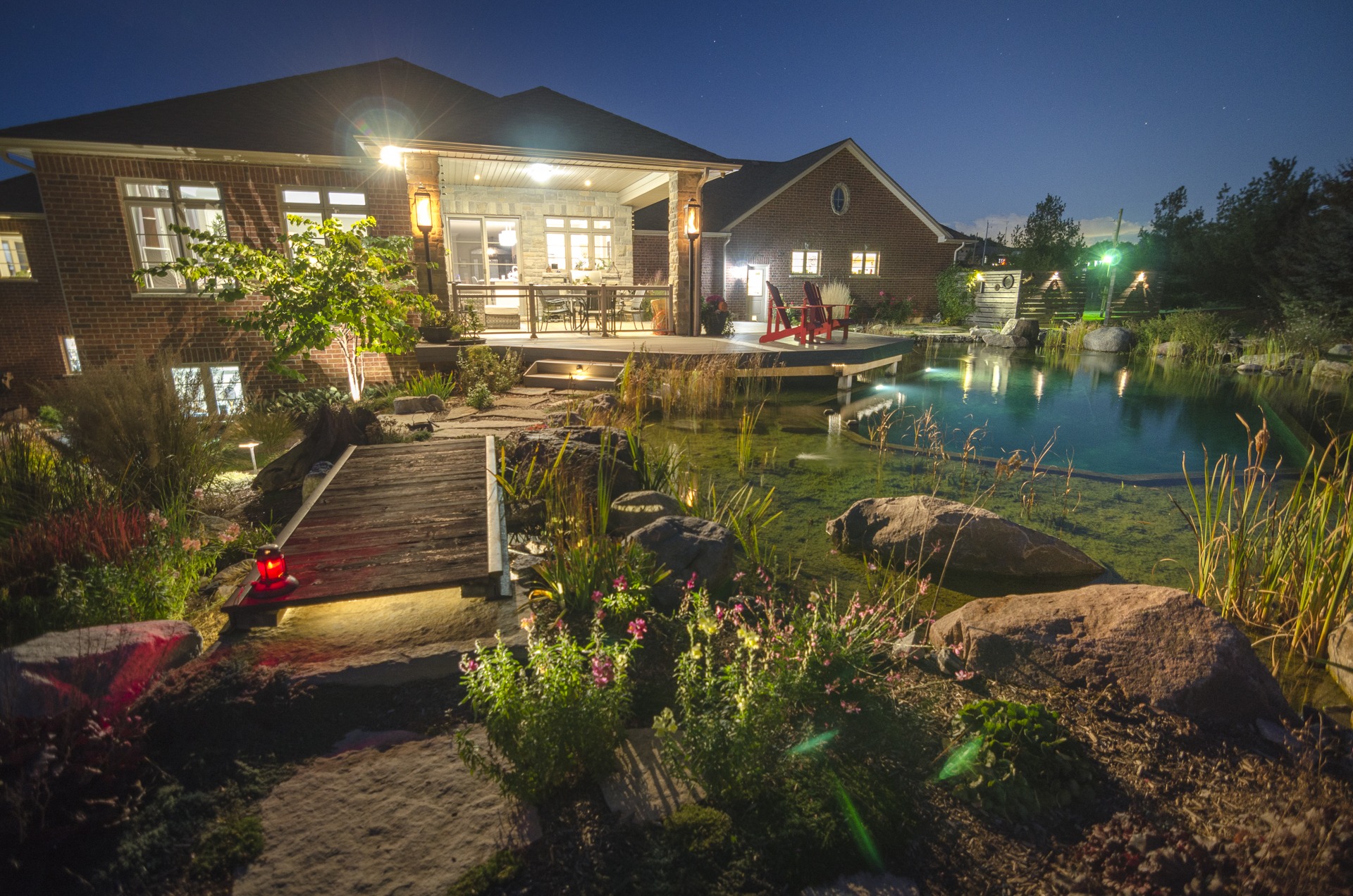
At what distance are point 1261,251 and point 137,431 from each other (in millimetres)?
31290

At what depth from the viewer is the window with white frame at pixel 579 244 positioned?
51.8 feet

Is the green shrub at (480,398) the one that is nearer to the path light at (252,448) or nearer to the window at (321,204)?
the path light at (252,448)

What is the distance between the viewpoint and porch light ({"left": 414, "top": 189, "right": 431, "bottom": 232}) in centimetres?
1054

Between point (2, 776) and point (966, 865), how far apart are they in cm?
293

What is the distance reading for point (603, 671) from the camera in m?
2.45

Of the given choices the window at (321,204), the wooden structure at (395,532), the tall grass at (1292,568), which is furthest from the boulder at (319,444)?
the tall grass at (1292,568)

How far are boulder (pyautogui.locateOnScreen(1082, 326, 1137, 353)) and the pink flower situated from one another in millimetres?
21419

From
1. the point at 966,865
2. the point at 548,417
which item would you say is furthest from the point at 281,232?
the point at 966,865

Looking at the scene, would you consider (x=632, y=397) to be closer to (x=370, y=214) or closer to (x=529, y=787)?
(x=370, y=214)

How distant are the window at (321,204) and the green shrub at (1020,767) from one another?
10.8 m

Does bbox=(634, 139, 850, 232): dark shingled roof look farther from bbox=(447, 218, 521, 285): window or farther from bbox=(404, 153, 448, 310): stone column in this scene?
bbox=(404, 153, 448, 310): stone column

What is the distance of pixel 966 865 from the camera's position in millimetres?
1944

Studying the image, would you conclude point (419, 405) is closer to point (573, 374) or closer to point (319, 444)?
point (319, 444)

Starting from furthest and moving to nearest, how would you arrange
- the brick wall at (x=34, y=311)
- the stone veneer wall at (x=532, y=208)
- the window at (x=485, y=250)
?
the window at (x=485, y=250) → the stone veneer wall at (x=532, y=208) → the brick wall at (x=34, y=311)
